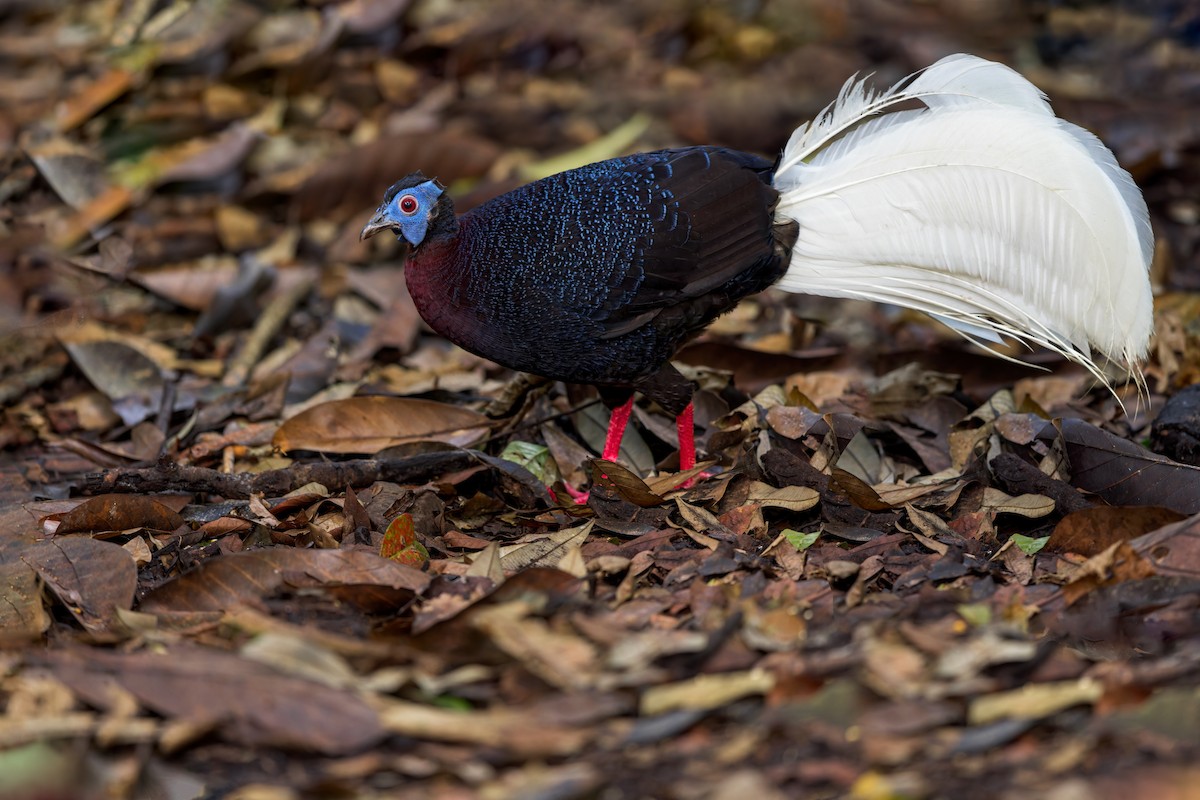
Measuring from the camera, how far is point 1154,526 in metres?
3.35

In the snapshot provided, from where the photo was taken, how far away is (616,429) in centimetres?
468

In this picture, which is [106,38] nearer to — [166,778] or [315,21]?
[315,21]

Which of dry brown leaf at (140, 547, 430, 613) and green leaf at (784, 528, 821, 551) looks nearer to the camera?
dry brown leaf at (140, 547, 430, 613)

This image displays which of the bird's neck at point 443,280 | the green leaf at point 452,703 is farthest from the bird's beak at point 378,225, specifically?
the green leaf at point 452,703

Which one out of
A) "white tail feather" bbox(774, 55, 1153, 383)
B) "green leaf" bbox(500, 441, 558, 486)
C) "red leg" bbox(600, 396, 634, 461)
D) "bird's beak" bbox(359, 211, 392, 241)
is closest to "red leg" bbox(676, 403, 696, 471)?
"red leg" bbox(600, 396, 634, 461)

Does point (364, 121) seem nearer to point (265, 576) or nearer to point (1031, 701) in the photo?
point (265, 576)

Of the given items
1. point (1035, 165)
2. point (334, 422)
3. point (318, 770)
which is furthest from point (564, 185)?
point (318, 770)

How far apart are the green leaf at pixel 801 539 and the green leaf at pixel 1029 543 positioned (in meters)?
0.57

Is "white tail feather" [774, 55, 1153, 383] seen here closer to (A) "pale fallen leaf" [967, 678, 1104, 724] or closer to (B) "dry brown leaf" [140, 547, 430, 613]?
(A) "pale fallen leaf" [967, 678, 1104, 724]

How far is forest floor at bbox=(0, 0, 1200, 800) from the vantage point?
2.36 m

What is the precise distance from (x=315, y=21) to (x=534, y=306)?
4.51 metres

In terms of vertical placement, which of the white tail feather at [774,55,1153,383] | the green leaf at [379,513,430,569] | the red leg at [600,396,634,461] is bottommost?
the red leg at [600,396,634,461]

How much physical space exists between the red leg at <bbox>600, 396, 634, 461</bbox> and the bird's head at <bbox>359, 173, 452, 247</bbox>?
3.18 feet

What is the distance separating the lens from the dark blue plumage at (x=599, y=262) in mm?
4301
